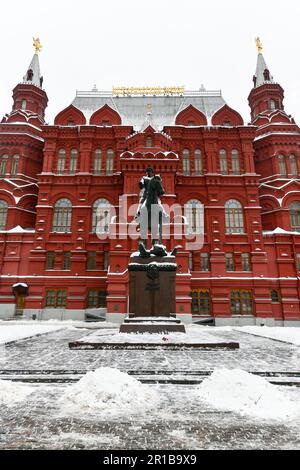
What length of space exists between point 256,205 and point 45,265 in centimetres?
2094

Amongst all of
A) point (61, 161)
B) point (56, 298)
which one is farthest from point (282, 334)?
point (61, 161)

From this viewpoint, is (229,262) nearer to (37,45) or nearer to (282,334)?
(282,334)

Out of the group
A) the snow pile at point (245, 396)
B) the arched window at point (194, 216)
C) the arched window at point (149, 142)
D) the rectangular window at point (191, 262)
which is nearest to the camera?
the snow pile at point (245, 396)

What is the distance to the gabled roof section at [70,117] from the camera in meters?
33.2

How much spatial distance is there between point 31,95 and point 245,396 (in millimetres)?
38862

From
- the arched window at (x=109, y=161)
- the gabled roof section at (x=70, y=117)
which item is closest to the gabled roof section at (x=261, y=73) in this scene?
the arched window at (x=109, y=161)

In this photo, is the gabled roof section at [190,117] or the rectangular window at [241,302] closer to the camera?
the rectangular window at [241,302]

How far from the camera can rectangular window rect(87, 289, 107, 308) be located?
89.6ft

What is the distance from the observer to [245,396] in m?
4.38

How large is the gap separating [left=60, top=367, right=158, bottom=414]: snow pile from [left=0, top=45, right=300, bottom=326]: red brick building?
1998 cm

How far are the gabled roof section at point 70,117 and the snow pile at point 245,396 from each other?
33.1 m

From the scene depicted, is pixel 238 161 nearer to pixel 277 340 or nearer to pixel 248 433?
pixel 277 340

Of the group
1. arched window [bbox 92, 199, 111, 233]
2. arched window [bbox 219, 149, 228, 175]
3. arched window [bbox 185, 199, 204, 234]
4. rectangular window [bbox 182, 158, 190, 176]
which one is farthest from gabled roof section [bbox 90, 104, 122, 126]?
arched window [bbox 185, 199, 204, 234]

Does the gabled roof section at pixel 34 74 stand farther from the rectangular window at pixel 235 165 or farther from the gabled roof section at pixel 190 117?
the rectangular window at pixel 235 165
